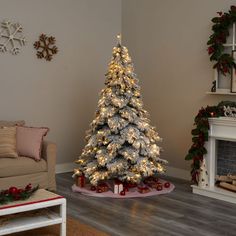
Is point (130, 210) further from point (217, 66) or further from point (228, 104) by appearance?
point (217, 66)

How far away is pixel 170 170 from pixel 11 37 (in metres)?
3.01

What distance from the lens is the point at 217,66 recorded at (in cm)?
566

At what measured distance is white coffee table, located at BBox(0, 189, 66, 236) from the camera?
3.52 metres

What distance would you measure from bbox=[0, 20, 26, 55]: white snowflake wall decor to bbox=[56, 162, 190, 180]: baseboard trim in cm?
187

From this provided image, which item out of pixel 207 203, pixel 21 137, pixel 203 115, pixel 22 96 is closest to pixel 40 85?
pixel 22 96

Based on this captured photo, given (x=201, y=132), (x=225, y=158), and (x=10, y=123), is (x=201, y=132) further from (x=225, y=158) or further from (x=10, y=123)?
(x=10, y=123)

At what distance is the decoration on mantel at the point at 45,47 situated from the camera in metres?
6.40

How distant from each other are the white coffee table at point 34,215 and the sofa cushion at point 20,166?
129 cm

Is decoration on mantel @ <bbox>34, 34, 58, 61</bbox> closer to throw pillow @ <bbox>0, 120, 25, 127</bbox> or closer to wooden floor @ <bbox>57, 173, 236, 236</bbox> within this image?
throw pillow @ <bbox>0, 120, 25, 127</bbox>

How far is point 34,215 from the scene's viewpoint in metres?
3.86

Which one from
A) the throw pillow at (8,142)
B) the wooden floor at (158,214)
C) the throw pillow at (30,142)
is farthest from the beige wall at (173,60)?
the throw pillow at (8,142)

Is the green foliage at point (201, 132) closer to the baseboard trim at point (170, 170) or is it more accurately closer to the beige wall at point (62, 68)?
the baseboard trim at point (170, 170)

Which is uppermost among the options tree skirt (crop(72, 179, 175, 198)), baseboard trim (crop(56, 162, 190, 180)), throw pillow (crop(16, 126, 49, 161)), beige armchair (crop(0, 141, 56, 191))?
throw pillow (crop(16, 126, 49, 161))

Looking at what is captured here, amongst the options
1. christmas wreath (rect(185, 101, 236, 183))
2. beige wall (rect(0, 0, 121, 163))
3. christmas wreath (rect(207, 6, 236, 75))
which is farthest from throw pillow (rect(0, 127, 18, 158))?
christmas wreath (rect(207, 6, 236, 75))
